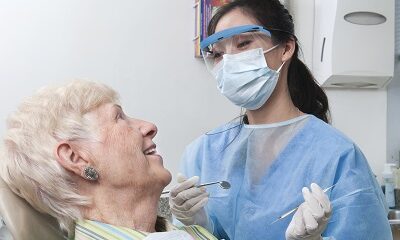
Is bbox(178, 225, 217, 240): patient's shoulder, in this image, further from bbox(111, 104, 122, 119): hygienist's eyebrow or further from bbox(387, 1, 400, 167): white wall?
bbox(387, 1, 400, 167): white wall

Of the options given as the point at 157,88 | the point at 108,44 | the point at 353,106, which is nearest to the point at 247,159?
the point at 157,88

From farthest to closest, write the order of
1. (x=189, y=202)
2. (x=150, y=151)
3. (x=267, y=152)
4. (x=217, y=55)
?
(x=217, y=55)
(x=267, y=152)
(x=189, y=202)
(x=150, y=151)

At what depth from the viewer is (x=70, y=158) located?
102 cm

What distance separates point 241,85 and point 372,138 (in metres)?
1.32

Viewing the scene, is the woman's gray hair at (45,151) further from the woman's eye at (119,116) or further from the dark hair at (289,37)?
the dark hair at (289,37)

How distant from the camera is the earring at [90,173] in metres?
1.02

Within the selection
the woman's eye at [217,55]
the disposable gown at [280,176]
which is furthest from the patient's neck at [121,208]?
the woman's eye at [217,55]

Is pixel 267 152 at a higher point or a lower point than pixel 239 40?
lower

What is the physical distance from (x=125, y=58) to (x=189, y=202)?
1.13 m

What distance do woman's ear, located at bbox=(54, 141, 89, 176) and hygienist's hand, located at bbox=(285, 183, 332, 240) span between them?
0.51 meters

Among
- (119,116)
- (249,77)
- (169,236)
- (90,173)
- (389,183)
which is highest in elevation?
(249,77)

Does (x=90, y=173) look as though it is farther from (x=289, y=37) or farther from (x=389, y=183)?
(x=389, y=183)

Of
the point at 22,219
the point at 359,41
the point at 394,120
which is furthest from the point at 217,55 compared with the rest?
the point at 394,120

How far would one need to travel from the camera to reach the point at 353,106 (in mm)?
2422
